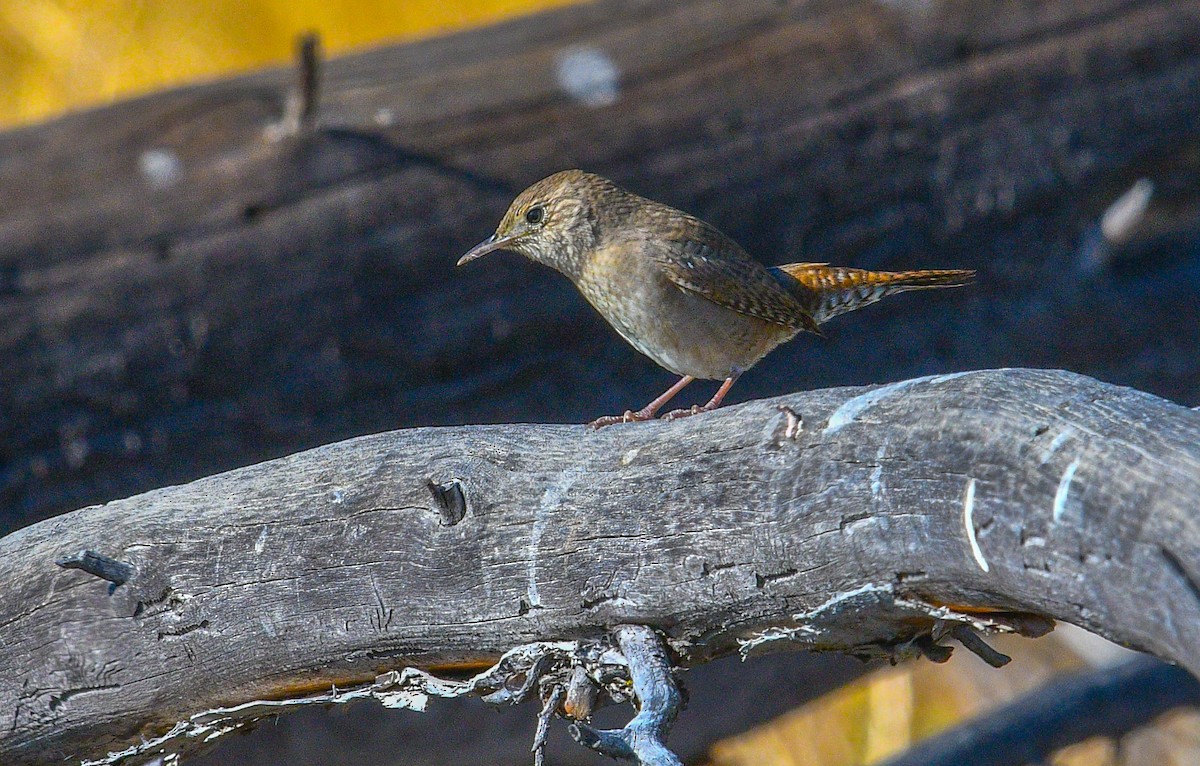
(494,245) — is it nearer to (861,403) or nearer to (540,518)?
(540,518)

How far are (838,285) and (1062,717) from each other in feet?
8.78

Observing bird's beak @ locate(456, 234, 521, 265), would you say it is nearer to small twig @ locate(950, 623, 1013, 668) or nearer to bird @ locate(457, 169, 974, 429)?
bird @ locate(457, 169, 974, 429)

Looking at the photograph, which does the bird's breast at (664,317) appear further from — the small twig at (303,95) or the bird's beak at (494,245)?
the small twig at (303,95)

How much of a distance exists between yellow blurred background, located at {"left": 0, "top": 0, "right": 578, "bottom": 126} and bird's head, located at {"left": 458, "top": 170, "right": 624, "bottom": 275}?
13.8ft

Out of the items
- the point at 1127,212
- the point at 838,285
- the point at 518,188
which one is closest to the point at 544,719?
the point at 838,285

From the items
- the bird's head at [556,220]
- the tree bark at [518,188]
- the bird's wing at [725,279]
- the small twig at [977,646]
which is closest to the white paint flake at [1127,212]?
the tree bark at [518,188]

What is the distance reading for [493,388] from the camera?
4.88 meters

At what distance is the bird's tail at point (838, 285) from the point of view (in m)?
3.60

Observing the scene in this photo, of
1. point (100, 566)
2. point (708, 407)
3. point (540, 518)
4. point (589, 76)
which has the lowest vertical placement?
point (540, 518)

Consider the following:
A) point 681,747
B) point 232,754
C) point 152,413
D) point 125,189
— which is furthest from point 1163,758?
point 125,189

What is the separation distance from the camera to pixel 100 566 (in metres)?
2.42

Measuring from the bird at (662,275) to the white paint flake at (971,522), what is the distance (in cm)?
164

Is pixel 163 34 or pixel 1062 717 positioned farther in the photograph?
pixel 163 34

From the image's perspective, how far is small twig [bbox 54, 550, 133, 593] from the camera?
233 centimetres
